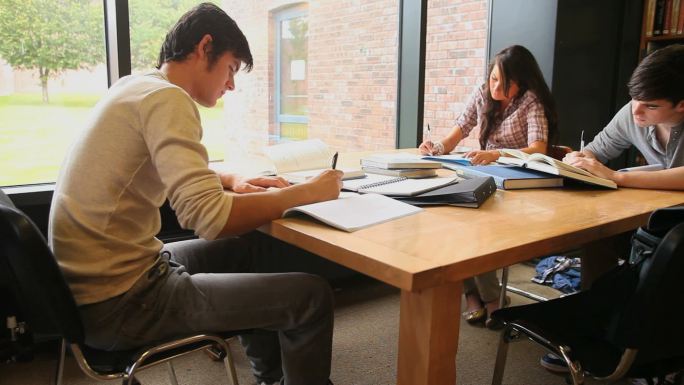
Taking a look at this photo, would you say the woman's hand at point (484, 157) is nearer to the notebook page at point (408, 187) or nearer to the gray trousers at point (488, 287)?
the notebook page at point (408, 187)

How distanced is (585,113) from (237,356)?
2.57 metres

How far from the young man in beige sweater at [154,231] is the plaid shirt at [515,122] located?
1.51 meters

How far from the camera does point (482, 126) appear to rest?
102 inches

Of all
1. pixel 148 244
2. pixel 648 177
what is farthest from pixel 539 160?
pixel 148 244

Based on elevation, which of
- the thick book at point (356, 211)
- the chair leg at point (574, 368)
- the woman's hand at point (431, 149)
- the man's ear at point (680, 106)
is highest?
the man's ear at point (680, 106)

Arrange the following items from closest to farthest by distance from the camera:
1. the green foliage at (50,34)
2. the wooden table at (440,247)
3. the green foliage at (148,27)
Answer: the wooden table at (440,247) < the green foliage at (50,34) < the green foliage at (148,27)

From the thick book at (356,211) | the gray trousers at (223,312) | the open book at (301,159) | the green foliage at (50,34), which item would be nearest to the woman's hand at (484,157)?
the open book at (301,159)

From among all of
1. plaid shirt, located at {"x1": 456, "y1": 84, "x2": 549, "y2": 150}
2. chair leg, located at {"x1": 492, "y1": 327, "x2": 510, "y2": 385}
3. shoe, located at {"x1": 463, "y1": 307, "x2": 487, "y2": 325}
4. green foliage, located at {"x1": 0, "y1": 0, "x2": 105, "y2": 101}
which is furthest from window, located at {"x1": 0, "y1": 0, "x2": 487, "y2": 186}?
chair leg, located at {"x1": 492, "y1": 327, "x2": 510, "y2": 385}

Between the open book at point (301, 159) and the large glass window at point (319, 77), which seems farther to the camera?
the large glass window at point (319, 77)

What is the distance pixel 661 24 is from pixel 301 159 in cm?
284

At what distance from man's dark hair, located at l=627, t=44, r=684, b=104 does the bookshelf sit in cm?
197

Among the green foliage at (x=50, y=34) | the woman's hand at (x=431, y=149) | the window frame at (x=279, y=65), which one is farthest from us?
the window frame at (x=279, y=65)

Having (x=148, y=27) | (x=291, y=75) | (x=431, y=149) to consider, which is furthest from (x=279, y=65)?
(x=431, y=149)

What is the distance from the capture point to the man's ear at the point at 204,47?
1290mm
